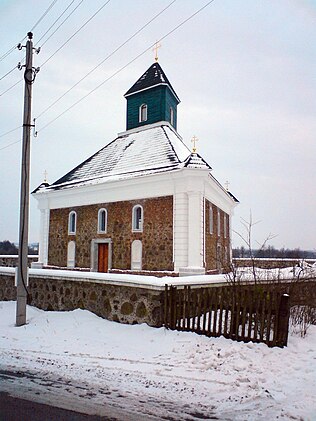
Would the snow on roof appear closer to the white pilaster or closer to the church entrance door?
the white pilaster

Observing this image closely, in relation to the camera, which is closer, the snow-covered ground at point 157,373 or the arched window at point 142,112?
the snow-covered ground at point 157,373

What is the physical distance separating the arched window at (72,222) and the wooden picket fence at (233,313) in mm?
13751

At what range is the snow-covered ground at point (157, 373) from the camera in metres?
4.99

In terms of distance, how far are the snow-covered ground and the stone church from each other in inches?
289

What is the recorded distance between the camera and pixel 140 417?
470 centimetres

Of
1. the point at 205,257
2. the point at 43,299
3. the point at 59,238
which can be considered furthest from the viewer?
the point at 59,238

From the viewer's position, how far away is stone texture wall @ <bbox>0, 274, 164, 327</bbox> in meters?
8.90

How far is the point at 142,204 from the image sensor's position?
1838 cm

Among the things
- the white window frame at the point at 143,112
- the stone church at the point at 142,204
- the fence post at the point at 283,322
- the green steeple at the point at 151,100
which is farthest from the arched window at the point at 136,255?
the fence post at the point at 283,322

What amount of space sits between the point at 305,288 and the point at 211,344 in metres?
3.73

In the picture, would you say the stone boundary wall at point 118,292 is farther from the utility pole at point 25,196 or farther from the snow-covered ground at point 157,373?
the utility pole at point 25,196

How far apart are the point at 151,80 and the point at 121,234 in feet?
A: 37.4

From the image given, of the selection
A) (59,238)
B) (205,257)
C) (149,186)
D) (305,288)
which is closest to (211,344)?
(305,288)

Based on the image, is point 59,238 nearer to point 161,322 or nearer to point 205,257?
point 205,257
